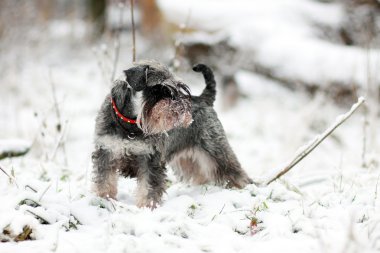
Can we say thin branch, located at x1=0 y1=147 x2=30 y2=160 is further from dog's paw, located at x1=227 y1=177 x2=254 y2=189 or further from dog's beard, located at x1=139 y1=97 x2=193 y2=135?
dog's paw, located at x1=227 y1=177 x2=254 y2=189

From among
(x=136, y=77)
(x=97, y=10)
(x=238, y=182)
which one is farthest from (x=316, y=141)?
(x=97, y=10)

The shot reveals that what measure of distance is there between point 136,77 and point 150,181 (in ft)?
3.13

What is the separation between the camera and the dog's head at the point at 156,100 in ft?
12.1

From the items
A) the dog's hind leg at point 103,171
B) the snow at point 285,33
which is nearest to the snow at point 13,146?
the dog's hind leg at point 103,171

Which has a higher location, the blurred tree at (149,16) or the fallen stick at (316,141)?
the blurred tree at (149,16)

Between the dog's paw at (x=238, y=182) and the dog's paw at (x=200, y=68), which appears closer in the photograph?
the dog's paw at (x=200, y=68)

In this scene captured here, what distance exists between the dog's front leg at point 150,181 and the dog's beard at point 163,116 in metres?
0.32

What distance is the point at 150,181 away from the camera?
12.7ft

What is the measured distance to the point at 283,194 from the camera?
4105mm

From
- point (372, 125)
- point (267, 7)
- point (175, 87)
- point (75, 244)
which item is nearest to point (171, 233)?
point (75, 244)

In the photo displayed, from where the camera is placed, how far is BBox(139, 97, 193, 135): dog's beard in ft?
12.0

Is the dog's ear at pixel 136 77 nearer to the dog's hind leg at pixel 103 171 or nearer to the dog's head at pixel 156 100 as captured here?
the dog's head at pixel 156 100

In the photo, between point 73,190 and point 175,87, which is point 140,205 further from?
point 175,87

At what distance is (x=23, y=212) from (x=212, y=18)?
30.1 feet
